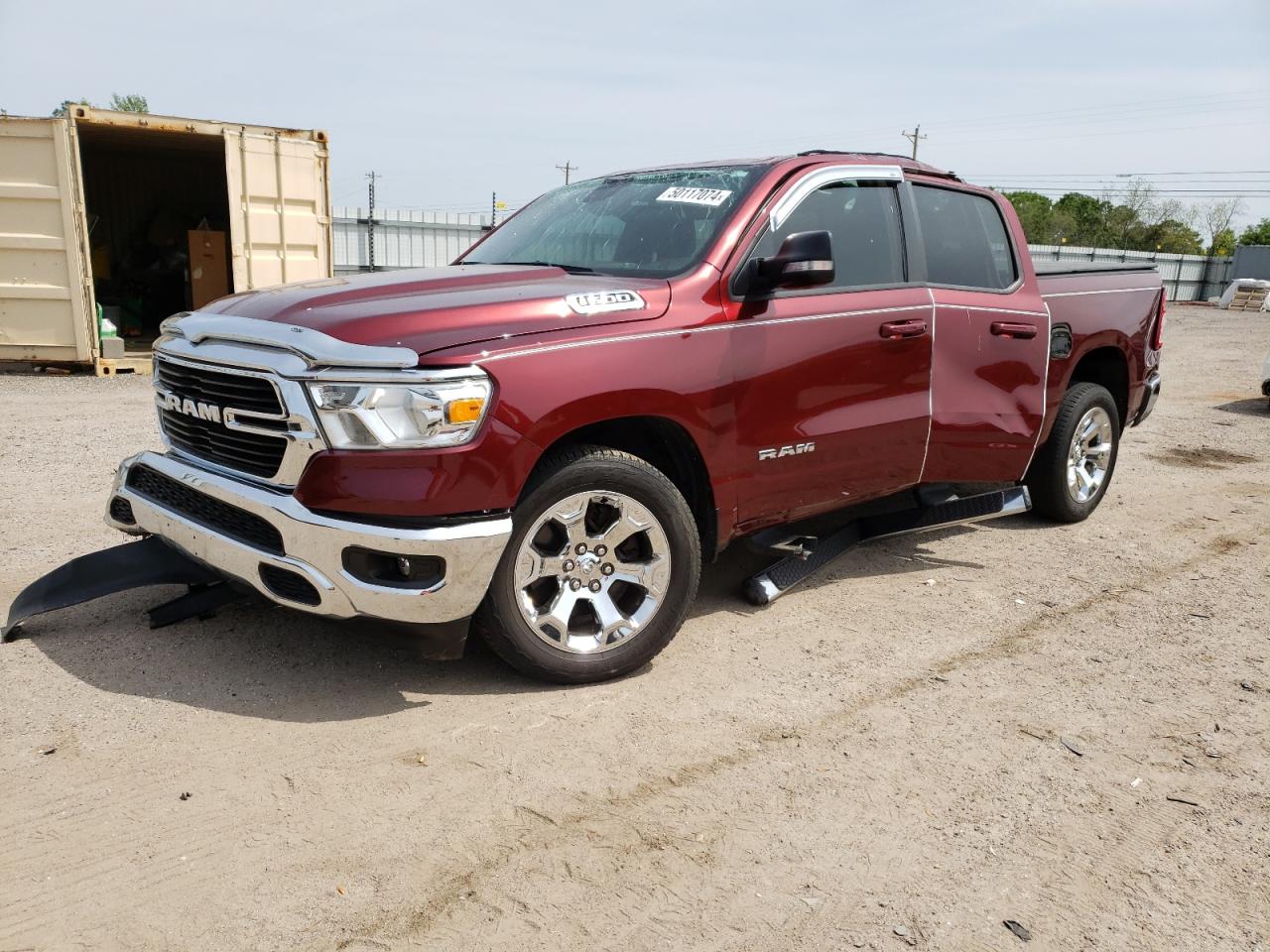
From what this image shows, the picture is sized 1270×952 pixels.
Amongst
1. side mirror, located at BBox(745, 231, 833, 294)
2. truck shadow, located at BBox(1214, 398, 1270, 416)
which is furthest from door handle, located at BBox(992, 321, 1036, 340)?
truck shadow, located at BBox(1214, 398, 1270, 416)

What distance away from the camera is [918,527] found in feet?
17.2

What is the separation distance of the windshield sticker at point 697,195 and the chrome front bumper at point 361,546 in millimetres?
1765

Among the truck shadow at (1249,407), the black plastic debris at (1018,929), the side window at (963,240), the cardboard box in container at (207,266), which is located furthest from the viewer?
the cardboard box in container at (207,266)

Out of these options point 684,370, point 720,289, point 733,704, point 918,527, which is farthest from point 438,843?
point 918,527

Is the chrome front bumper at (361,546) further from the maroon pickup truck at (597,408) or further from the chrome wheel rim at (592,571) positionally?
the chrome wheel rim at (592,571)

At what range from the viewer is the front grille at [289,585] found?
3254 millimetres

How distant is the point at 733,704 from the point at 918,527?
204cm

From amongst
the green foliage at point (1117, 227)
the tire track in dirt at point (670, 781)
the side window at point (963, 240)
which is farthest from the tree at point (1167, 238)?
the tire track in dirt at point (670, 781)

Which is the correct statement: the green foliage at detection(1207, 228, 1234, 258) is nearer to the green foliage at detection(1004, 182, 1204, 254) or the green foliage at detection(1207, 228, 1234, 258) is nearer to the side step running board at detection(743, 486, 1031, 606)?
the green foliage at detection(1004, 182, 1204, 254)

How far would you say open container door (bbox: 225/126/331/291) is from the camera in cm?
1177

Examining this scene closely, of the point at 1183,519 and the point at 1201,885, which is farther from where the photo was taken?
the point at 1183,519

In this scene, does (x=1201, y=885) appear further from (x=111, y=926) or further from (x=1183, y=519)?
(x=1183, y=519)

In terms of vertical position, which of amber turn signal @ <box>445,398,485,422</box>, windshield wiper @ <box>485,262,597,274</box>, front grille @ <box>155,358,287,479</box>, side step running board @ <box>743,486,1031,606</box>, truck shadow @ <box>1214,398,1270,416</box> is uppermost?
windshield wiper @ <box>485,262,597,274</box>

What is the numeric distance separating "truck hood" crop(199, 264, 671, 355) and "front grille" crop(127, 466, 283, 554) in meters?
0.66
